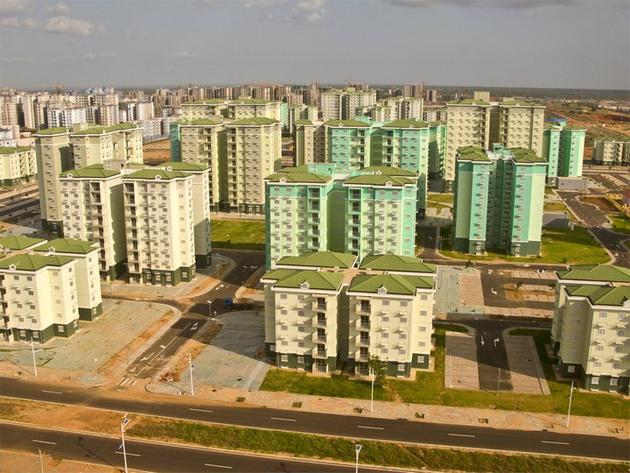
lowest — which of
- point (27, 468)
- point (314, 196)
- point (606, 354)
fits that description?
point (27, 468)

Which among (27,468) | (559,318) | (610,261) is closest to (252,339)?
(27,468)

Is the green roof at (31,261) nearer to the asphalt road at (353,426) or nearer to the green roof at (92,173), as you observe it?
the asphalt road at (353,426)

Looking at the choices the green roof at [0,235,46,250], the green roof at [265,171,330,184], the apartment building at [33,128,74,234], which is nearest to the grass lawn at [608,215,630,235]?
the green roof at [265,171,330,184]

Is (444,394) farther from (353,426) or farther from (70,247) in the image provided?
(70,247)

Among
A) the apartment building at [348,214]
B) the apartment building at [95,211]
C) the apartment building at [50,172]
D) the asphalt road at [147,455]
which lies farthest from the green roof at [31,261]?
the apartment building at [50,172]

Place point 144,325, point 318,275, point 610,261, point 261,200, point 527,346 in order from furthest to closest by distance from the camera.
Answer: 1. point 261,200
2. point 610,261
3. point 144,325
4. point 527,346
5. point 318,275

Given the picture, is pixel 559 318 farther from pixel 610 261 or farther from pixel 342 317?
pixel 610 261
